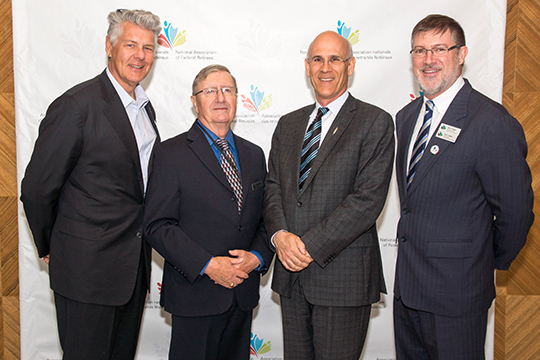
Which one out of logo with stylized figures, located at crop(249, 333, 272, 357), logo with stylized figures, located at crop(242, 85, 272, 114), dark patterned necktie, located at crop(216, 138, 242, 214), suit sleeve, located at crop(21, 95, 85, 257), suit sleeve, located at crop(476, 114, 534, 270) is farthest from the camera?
logo with stylized figures, located at crop(249, 333, 272, 357)

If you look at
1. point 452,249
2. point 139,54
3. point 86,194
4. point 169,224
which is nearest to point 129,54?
point 139,54

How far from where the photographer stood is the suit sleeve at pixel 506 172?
1.82 meters

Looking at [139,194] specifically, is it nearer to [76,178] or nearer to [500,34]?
[76,178]

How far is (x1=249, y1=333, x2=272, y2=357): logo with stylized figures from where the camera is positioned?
3.38 metres

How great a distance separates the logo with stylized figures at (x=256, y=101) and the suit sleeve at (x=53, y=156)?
1504 mm

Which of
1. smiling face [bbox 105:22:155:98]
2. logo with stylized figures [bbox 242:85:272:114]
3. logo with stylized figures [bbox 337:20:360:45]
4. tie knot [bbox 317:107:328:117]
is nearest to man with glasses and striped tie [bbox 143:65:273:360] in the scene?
smiling face [bbox 105:22:155:98]

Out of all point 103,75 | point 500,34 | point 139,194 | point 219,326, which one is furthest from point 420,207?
point 500,34

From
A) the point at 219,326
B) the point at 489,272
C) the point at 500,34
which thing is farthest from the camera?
the point at 500,34

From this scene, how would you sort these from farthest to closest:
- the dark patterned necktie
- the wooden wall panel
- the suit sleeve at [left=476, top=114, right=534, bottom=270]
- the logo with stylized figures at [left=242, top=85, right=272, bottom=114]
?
1. the logo with stylized figures at [left=242, top=85, right=272, bottom=114]
2. the wooden wall panel
3. the dark patterned necktie
4. the suit sleeve at [left=476, top=114, right=534, bottom=270]

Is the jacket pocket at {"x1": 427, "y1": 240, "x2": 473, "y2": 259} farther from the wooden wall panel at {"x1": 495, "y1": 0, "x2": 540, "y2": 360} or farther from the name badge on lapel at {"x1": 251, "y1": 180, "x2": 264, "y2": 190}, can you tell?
the wooden wall panel at {"x1": 495, "y1": 0, "x2": 540, "y2": 360}

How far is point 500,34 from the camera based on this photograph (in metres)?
3.11

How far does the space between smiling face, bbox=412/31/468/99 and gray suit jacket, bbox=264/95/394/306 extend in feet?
0.85

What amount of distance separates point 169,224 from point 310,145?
80 cm

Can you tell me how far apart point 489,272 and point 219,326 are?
1.30 meters
